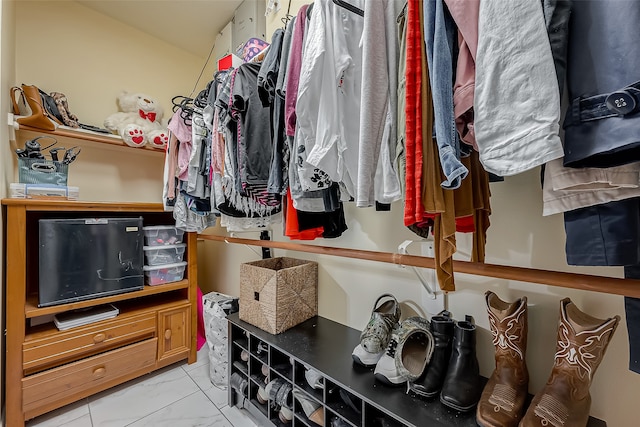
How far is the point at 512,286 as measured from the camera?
0.89 metres

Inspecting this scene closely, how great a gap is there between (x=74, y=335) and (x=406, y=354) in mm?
1728

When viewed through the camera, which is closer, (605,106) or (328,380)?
(605,106)

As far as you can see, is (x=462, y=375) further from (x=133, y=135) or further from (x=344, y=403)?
(x=133, y=135)

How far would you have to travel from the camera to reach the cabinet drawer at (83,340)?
1.34 metres

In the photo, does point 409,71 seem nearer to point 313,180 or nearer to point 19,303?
point 313,180

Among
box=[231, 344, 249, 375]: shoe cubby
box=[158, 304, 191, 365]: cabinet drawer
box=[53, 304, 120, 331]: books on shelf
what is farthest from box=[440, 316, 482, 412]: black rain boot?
box=[53, 304, 120, 331]: books on shelf

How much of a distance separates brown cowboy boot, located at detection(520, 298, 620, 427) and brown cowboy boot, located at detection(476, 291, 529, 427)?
0.05 meters

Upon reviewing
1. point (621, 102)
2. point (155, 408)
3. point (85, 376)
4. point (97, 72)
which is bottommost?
point (155, 408)

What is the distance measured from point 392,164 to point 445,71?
215 mm

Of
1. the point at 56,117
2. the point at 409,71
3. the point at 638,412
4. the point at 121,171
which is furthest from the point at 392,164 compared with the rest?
the point at 121,171

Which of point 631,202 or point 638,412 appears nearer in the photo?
point 631,202

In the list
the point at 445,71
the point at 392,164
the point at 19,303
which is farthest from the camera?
the point at 19,303

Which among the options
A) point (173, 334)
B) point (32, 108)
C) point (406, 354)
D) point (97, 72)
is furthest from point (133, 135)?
point (406, 354)

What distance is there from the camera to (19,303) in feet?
4.32
